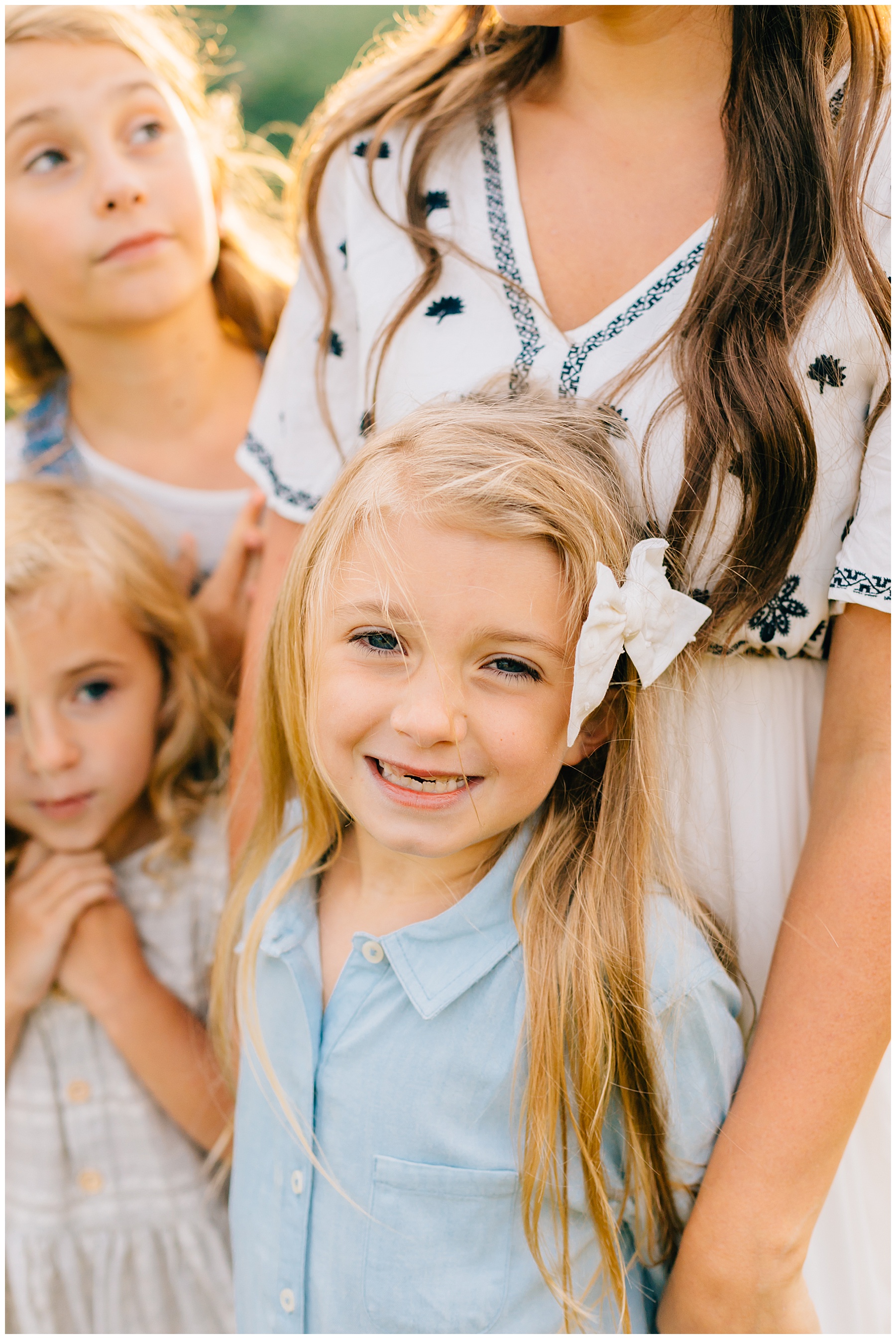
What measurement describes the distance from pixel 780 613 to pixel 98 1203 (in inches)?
55.1

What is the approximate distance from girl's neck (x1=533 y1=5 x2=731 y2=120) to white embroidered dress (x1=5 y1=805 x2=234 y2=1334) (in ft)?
5.09

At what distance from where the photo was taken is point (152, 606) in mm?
1782

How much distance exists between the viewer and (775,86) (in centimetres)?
121

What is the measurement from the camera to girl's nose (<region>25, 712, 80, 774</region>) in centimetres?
166

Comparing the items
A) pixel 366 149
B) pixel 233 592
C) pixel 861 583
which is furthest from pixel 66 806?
pixel 861 583

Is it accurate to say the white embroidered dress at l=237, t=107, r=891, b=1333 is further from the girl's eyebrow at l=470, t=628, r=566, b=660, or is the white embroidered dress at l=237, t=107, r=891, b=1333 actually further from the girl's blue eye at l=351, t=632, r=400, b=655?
the girl's blue eye at l=351, t=632, r=400, b=655

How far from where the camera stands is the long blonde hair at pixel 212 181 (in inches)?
67.3

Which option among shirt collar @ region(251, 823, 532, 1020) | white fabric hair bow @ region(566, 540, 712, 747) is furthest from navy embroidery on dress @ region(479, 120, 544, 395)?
shirt collar @ region(251, 823, 532, 1020)

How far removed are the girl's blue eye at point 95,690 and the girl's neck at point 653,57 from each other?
1.12 metres

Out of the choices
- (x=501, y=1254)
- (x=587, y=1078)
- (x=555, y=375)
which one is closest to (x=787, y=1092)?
(x=587, y=1078)

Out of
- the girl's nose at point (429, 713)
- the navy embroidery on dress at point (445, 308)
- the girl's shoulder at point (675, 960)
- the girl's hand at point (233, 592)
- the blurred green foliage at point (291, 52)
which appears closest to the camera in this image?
the girl's nose at point (429, 713)

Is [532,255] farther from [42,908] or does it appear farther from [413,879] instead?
[42,908]

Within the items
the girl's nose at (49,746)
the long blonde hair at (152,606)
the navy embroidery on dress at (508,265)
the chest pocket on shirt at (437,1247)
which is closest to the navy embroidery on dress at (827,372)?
the navy embroidery on dress at (508,265)

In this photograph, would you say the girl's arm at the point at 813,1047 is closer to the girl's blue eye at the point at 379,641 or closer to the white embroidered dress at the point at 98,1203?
the girl's blue eye at the point at 379,641
